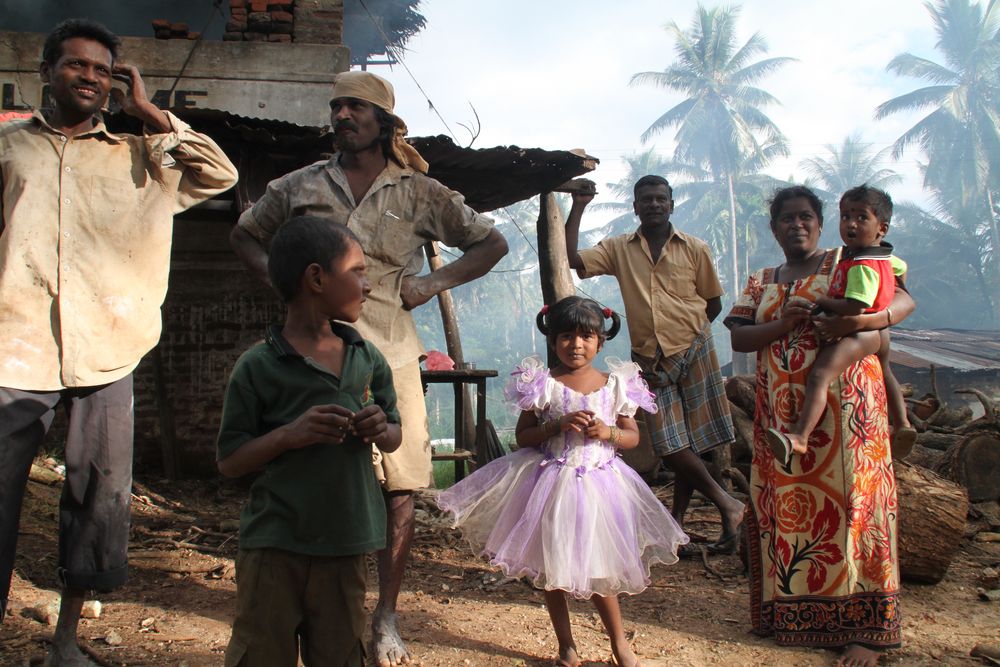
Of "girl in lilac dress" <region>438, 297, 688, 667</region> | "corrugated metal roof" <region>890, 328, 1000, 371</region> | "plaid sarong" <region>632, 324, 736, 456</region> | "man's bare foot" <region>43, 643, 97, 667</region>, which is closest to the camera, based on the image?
"man's bare foot" <region>43, 643, 97, 667</region>

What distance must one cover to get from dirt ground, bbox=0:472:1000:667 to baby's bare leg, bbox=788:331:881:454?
0.95 m

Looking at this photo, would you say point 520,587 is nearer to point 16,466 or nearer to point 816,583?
point 816,583

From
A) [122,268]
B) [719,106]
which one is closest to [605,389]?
[122,268]

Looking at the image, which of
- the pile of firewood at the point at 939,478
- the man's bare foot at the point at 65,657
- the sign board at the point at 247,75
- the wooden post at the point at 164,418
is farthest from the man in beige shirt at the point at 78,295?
the sign board at the point at 247,75

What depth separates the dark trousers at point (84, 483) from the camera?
9.11 feet

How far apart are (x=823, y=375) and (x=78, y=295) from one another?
9.62ft

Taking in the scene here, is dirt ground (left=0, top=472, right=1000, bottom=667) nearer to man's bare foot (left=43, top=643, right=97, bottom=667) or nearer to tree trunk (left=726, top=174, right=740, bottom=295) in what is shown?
man's bare foot (left=43, top=643, right=97, bottom=667)

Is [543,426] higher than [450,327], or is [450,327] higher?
[450,327]

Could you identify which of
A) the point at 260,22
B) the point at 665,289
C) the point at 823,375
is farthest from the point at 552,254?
the point at 823,375

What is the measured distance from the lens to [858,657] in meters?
3.31

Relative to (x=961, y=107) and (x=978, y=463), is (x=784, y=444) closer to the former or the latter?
(x=978, y=463)

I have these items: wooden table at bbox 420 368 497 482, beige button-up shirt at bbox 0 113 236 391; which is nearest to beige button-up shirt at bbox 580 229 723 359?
wooden table at bbox 420 368 497 482

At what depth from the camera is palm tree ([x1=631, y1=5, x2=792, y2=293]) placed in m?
53.5

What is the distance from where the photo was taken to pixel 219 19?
13.7 m
